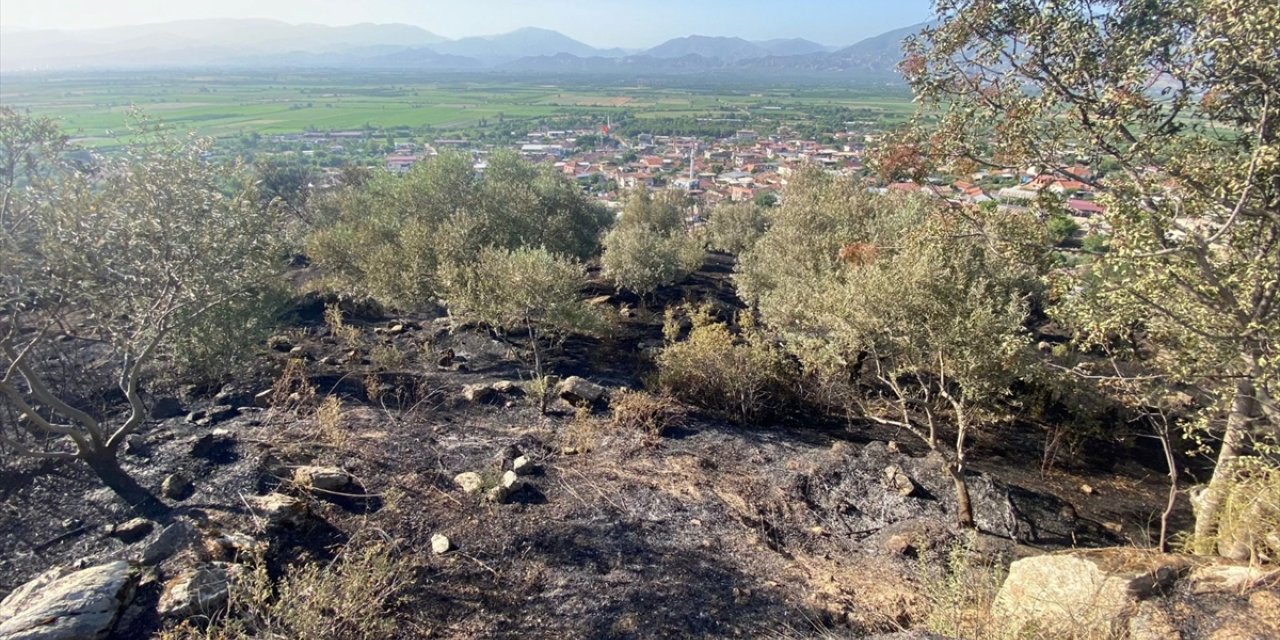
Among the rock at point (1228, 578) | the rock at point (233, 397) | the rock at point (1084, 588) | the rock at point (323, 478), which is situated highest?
the rock at point (1228, 578)

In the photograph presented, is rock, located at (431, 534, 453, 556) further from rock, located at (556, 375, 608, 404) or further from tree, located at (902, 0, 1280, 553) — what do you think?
tree, located at (902, 0, 1280, 553)

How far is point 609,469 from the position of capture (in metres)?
12.0

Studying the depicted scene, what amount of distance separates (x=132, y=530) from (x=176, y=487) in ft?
3.80

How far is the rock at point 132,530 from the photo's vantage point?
8.68 m

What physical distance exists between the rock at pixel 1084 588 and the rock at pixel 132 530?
11.4 m

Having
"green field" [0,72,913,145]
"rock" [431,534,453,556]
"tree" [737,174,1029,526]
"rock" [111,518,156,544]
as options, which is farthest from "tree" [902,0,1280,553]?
"green field" [0,72,913,145]

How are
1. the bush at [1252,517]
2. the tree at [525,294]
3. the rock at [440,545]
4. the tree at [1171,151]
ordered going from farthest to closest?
the tree at [525,294] → the rock at [440,545] → the tree at [1171,151] → the bush at [1252,517]

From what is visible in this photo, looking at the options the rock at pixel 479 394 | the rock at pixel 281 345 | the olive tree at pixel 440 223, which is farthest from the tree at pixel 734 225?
the rock at pixel 281 345

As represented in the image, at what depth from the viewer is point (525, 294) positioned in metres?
14.9

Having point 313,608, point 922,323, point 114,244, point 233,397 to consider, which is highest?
point 114,244

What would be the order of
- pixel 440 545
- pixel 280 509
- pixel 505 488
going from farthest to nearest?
pixel 505 488 < pixel 280 509 < pixel 440 545

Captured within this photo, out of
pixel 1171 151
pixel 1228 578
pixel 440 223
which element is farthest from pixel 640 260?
pixel 1228 578

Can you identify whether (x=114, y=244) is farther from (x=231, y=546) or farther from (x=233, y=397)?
(x=233, y=397)

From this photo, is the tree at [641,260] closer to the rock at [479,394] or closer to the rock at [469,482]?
the rock at [479,394]
